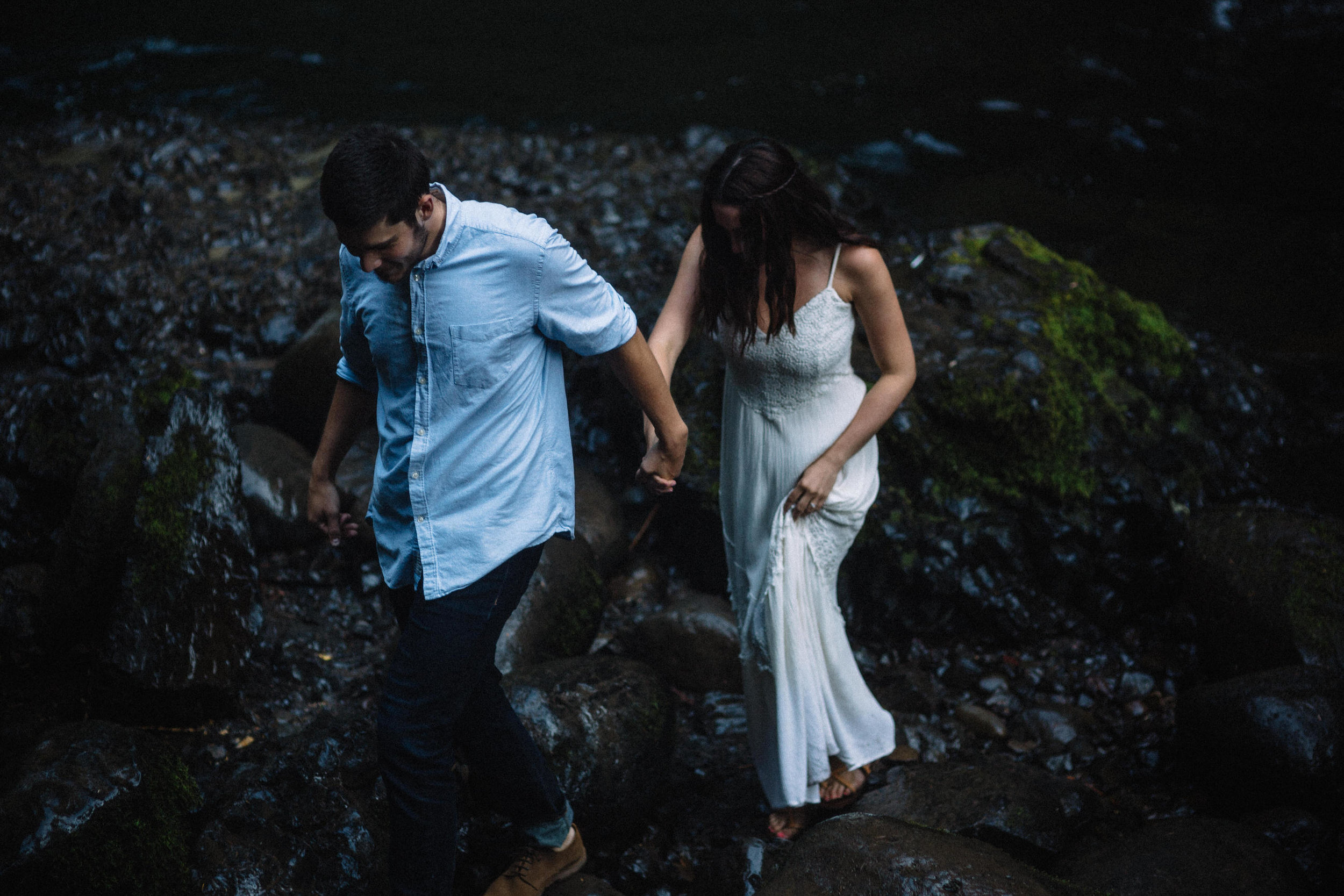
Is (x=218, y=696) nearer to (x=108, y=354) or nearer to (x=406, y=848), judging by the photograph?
(x=406, y=848)

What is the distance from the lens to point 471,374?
8.42 ft

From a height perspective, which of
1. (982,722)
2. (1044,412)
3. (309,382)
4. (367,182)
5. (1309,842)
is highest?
(367,182)

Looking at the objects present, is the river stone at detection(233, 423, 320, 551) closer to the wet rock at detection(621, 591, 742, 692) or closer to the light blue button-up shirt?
the wet rock at detection(621, 591, 742, 692)

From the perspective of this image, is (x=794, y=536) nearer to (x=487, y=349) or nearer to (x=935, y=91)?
(x=487, y=349)

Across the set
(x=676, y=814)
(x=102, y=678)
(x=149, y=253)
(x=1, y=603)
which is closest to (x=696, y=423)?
(x=676, y=814)

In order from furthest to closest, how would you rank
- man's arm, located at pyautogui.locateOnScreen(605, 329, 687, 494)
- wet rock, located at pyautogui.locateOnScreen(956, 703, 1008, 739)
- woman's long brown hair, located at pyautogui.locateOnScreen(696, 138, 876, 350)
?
1. wet rock, located at pyautogui.locateOnScreen(956, 703, 1008, 739)
2. woman's long brown hair, located at pyautogui.locateOnScreen(696, 138, 876, 350)
3. man's arm, located at pyautogui.locateOnScreen(605, 329, 687, 494)

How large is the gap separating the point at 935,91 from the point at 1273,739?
842 centimetres

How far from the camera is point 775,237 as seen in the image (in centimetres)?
304

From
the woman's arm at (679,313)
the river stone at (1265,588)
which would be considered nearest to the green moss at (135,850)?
the woman's arm at (679,313)

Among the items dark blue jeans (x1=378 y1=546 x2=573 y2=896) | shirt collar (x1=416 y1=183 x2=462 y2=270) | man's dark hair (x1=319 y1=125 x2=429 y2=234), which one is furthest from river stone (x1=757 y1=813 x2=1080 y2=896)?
man's dark hair (x1=319 y1=125 x2=429 y2=234)

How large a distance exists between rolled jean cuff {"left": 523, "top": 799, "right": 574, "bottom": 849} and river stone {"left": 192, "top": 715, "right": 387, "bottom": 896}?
0.52 meters

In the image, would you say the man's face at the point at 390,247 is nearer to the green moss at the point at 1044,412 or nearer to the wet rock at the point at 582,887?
the wet rock at the point at 582,887

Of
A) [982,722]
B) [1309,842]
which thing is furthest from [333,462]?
[1309,842]

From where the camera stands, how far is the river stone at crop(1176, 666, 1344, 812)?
355 centimetres
